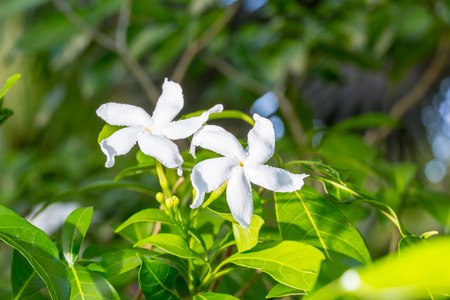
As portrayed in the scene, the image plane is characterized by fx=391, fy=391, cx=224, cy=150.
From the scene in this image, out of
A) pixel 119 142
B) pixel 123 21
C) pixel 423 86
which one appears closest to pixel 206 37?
pixel 123 21

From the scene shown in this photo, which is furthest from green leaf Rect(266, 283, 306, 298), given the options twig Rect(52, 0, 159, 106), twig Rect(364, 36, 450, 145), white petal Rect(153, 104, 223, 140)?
twig Rect(364, 36, 450, 145)

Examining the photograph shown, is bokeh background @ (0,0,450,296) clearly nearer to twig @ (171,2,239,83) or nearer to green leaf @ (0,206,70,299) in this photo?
twig @ (171,2,239,83)

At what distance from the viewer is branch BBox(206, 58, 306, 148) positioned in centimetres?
108

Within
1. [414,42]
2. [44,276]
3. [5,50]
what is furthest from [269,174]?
[5,50]

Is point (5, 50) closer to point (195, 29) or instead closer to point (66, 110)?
point (66, 110)

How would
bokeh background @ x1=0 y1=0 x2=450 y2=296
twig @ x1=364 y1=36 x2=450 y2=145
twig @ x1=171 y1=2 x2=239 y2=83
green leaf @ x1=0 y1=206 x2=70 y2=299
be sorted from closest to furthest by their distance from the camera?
green leaf @ x1=0 y1=206 x2=70 y2=299 < bokeh background @ x1=0 y1=0 x2=450 y2=296 < twig @ x1=171 y1=2 x2=239 y2=83 < twig @ x1=364 y1=36 x2=450 y2=145

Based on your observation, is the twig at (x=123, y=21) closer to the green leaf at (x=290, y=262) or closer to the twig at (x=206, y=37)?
the twig at (x=206, y=37)

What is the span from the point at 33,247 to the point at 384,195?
0.45m

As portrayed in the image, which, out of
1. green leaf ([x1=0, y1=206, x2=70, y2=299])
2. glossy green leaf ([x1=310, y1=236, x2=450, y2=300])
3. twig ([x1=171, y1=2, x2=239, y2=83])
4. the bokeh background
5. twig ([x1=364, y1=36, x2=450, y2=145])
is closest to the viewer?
glossy green leaf ([x1=310, y1=236, x2=450, y2=300])

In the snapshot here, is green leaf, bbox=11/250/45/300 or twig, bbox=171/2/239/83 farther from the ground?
twig, bbox=171/2/239/83

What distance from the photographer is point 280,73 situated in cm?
102

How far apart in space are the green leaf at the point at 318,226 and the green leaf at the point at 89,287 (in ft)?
0.39

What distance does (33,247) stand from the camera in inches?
9.7

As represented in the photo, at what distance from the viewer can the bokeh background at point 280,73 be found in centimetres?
85
